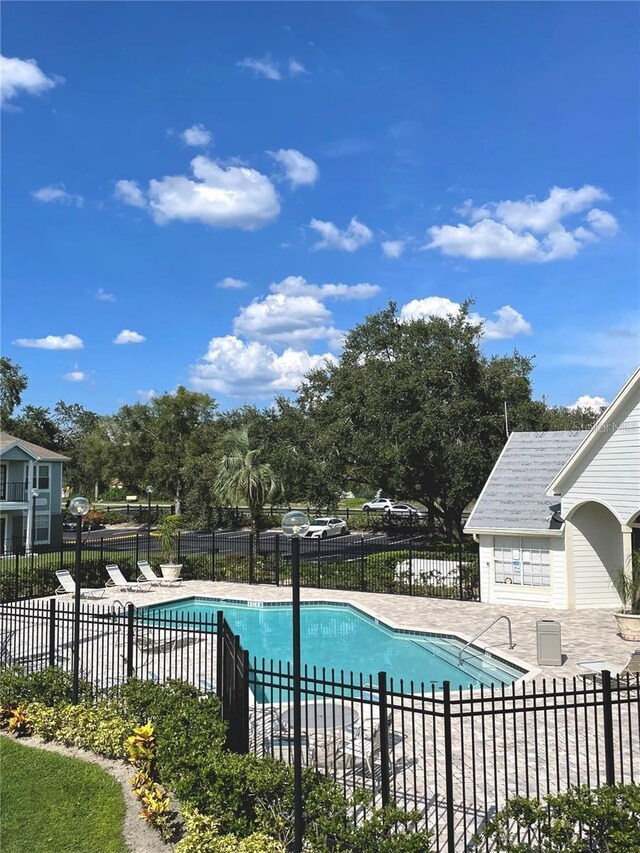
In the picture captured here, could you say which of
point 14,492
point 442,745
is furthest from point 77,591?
point 14,492

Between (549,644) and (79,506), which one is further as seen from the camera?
(549,644)

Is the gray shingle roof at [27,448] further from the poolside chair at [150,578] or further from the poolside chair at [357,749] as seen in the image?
the poolside chair at [357,749]

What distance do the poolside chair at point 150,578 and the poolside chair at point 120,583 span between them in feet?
1.92

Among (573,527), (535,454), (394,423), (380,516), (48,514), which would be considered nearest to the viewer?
(573,527)

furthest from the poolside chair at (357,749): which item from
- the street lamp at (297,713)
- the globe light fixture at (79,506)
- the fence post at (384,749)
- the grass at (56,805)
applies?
the globe light fixture at (79,506)

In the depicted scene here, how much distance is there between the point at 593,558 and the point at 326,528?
2853cm

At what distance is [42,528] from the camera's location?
41.8 m

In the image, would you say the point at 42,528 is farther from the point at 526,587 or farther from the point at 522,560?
the point at 526,587

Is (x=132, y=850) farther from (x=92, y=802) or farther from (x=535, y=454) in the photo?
(x=535, y=454)

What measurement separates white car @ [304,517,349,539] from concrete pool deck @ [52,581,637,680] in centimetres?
2000

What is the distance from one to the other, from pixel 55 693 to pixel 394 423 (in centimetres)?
2066

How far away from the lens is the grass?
6617mm

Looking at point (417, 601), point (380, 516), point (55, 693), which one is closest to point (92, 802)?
point (55, 693)

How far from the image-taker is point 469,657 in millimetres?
14406
